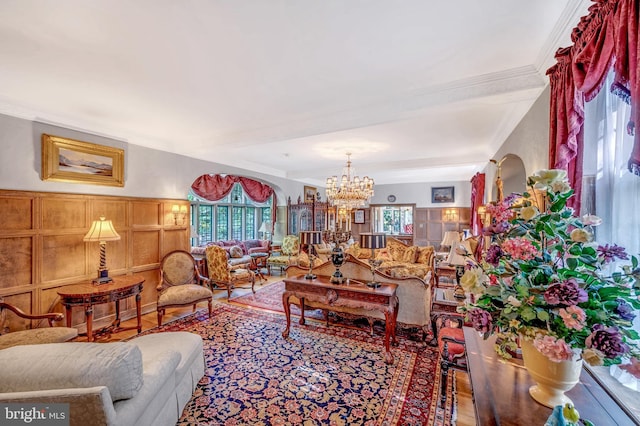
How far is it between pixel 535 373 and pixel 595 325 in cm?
33

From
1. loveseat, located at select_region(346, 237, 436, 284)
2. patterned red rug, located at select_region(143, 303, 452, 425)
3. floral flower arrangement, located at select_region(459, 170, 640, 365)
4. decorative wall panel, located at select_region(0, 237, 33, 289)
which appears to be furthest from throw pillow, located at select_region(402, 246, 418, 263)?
decorative wall panel, located at select_region(0, 237, 33, 289)

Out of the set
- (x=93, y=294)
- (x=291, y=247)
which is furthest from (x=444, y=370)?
(x=291, y=247)

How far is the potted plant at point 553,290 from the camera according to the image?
878 millimetres

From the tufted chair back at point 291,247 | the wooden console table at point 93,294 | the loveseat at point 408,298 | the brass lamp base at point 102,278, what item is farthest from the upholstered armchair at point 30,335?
the tufted chair back at point 291,247

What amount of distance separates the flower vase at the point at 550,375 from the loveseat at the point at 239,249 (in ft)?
20.5

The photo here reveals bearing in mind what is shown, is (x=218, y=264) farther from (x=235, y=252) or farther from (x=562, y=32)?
(x=562, y=32)

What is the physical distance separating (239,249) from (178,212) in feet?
9.05

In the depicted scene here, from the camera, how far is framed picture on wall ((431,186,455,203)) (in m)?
9.09

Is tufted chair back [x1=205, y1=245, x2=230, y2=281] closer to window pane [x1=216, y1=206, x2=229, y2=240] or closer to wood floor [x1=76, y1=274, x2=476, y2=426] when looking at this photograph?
wood floor [x1=76, y1=274, x2=476, y2=426]

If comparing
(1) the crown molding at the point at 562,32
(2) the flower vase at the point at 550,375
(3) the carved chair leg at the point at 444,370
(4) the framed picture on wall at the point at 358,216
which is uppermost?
(1) the crown molding at the point at 562,32

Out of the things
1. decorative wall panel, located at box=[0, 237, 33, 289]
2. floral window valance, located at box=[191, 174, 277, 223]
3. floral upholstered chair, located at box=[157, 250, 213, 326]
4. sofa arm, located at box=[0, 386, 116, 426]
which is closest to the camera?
sofa arm, located at box=[0, 386, 116, 426]

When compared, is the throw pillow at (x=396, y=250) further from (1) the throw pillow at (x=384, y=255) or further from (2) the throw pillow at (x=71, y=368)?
(2) the throw pillow at (x=71, y=368)

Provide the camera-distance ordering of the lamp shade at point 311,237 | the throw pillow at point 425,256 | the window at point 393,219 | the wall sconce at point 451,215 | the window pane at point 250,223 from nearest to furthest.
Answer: the lamp shade at point 311,237, the throw pillow at point 425,256, the wall sconce at point 451,215, the window pane at point 250,223, the window at point 393,219

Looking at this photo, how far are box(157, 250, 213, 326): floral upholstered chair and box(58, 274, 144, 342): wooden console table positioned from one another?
1.12 ft
